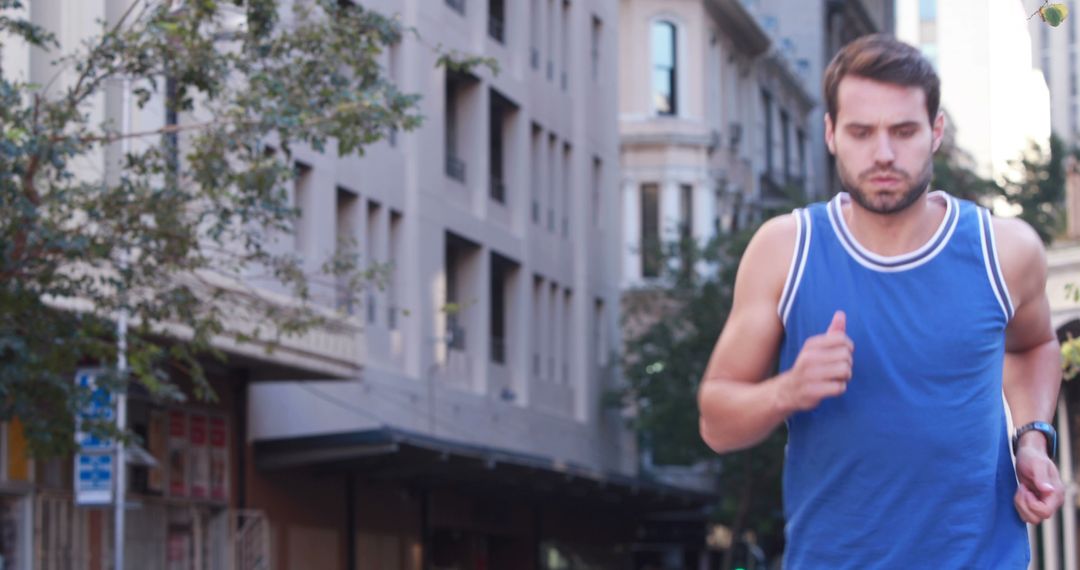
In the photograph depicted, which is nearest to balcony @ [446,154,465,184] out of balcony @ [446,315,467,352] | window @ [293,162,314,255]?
balcony @ [446,315,467,352]

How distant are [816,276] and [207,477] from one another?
25.9 m

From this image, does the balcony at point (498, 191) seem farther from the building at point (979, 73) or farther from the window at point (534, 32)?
the building at point (979, 73)

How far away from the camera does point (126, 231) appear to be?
628 inches

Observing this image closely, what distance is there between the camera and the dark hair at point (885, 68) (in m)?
3.90

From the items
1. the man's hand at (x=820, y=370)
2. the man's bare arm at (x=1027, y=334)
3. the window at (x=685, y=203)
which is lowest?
the man's hand at (x=820, y=370)

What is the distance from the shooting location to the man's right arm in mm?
3717

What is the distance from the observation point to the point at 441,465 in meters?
33.0

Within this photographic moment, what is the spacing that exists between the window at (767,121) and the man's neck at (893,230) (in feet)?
192

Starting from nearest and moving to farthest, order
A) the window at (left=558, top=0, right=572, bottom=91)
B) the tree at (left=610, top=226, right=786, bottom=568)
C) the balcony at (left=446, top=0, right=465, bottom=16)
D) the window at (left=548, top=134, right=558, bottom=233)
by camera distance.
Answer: the balcony at (left=446, top=0, right=465, bottom=16) < the tree at (left=610, top=226, right=786, bottom=568) < the window at (left=548, top=134, right=558, bottom=233) < the window at (left=558, top=0, right=572, bottom=91)

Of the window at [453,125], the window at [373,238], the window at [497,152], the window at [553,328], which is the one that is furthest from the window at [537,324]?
the window at [373,238]

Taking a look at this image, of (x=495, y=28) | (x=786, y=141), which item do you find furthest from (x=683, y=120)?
(x=495, y=28)

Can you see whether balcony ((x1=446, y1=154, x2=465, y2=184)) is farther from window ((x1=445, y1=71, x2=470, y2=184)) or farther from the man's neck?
the man's neck

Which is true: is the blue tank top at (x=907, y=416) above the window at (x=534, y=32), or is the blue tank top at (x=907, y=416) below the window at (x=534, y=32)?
below

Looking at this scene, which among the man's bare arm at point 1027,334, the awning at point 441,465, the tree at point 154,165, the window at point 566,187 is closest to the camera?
the man's bare arm at point 1027,334
